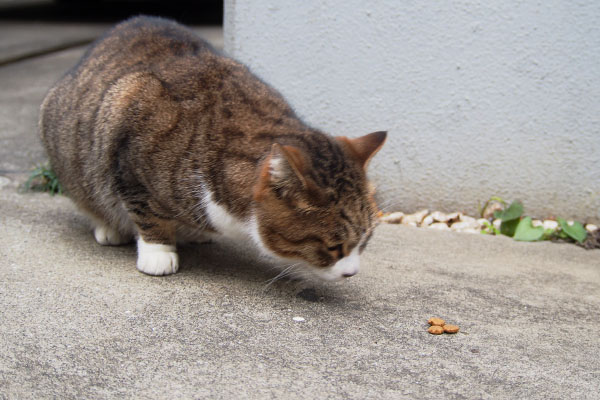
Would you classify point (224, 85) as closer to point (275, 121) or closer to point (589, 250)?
point (275, 121)

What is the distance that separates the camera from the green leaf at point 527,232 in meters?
3.46

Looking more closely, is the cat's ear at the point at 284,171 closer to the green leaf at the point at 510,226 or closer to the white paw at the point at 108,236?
the white paw at the point at 108,236

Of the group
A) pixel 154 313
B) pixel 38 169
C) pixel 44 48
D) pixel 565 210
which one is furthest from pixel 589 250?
pixel 44 48

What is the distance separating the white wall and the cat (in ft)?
2.70

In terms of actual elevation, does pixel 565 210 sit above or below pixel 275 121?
below

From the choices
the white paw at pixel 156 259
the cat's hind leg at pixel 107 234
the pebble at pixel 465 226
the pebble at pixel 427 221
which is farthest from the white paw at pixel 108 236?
the pebble at pixel 465 226

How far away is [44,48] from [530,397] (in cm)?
684

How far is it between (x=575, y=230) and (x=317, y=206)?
5.79 feet

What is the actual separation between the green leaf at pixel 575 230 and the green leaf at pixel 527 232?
11 cm

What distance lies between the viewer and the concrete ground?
202 centimetres

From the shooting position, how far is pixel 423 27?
11.5ft

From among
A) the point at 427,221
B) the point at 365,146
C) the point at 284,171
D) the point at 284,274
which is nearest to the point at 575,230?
the point at 427,221

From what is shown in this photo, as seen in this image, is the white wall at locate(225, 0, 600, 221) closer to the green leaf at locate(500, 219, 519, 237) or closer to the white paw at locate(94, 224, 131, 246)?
the green leaf at locate(500, 219, 519, 237)

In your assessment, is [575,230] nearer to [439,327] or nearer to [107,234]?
[439,327]
